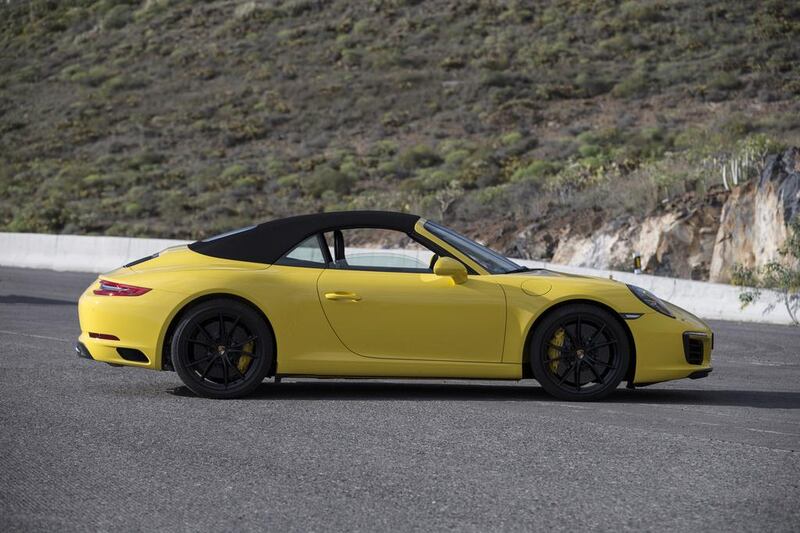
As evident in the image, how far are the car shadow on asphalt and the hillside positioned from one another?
1786 centimetres

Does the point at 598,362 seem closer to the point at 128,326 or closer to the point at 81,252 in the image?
the point at 128,326

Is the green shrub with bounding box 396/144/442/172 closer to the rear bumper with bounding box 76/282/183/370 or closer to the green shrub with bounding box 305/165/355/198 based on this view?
the green shrub with bounding box 305/165/355/198

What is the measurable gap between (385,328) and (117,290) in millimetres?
1957

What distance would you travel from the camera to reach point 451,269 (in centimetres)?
891

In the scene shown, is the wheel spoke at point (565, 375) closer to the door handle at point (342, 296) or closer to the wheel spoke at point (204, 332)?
the door handle at point (342, 296)

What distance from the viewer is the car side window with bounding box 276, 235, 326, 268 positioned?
9.16 m

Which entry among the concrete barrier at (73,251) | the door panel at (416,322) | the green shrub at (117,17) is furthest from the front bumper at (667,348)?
the green shrub at (117,17)

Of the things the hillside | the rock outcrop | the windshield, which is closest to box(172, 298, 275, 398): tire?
the windshield

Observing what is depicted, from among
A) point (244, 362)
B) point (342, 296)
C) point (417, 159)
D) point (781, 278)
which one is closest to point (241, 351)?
point (244, 362)

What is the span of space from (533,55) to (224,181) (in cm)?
1760

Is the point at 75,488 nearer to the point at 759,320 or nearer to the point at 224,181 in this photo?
the point at 759,320

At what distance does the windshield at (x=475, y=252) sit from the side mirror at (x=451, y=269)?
26cm

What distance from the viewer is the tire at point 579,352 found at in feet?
29.4

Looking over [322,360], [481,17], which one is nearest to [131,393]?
[322,360]
